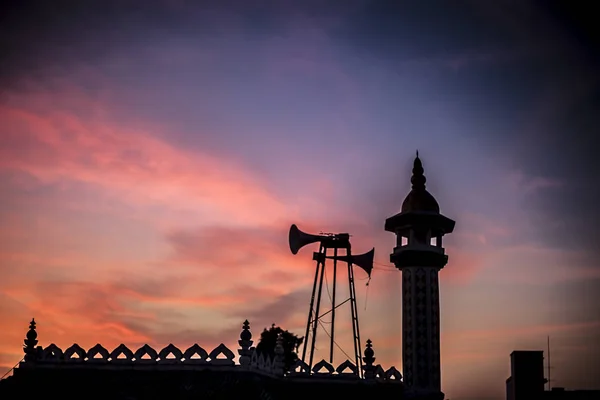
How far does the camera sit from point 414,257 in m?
59.3

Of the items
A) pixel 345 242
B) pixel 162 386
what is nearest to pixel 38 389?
pixel 162 386

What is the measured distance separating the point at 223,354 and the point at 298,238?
10.6 metres

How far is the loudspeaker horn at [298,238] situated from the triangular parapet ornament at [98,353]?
11.6 metres

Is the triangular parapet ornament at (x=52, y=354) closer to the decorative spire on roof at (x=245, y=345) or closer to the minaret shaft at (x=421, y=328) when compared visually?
the decorative spire on roof at (x=245, y=345)

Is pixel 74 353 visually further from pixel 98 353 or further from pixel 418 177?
pixel 418 177

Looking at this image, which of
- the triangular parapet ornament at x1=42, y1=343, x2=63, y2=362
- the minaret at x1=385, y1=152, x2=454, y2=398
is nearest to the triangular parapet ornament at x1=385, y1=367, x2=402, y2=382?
the minaret at x1=385, y1=152, x2=454, y2=398

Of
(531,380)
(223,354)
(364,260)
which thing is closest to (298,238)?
(364,260)

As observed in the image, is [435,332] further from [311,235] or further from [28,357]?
[28,357]

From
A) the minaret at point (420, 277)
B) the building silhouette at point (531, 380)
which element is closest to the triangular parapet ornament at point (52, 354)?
the minaret at point (420, 277)

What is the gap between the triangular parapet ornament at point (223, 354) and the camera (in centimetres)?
4972

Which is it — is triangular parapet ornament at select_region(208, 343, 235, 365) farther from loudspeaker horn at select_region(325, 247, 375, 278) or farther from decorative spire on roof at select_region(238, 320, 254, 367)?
loudspeaker horn at select_region(325, 247, 375, 278)

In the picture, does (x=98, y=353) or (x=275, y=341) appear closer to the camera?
(x=98, y=353)

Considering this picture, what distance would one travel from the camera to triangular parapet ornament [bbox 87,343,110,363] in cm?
5281

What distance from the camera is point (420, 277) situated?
59.1m
